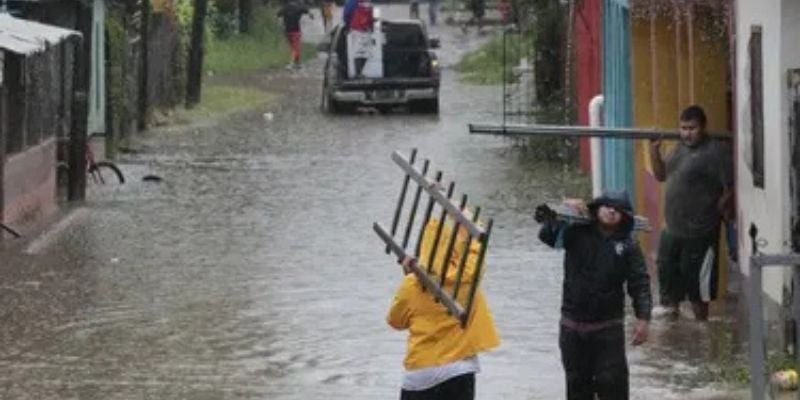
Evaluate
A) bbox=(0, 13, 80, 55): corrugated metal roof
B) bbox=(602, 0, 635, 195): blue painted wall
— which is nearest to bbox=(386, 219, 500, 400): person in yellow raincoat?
bbox=(602, 0, 635, 195): blue painted wall

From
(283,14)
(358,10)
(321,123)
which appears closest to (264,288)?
(321,123)

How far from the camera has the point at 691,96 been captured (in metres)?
18.3

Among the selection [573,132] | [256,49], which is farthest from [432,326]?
[256,49]

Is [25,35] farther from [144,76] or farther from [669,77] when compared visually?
[144,76]

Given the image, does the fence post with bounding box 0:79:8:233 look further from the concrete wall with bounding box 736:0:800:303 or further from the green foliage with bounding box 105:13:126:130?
the green foliage with bounding box 105:13:126:130

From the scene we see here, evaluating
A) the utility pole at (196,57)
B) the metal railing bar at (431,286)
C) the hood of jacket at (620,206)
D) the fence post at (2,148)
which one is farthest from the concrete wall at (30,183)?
the utility pole at (196,57)

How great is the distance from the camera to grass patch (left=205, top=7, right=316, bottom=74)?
4841 cm

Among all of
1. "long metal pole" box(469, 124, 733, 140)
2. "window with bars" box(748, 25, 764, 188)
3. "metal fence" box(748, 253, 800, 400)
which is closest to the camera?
"metal fence" box(748, 253, 800, 400)

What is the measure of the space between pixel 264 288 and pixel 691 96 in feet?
12.6

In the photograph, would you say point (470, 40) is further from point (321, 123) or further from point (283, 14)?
point (321, 123)

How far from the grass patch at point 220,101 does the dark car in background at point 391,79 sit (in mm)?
1626

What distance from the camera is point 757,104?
14711 millimetres

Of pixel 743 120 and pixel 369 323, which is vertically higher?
pixel 743 120

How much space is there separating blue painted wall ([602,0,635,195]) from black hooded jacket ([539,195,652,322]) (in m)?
8.85
